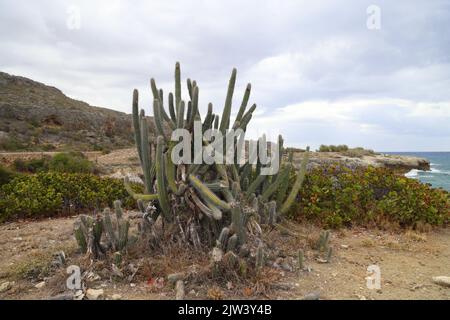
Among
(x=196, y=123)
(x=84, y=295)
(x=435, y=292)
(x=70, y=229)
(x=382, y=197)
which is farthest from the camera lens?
(x=382, y=197)

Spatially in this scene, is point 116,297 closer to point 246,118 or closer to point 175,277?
point 175,277

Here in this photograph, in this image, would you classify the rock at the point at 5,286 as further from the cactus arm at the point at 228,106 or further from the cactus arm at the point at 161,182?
the cactus arm at the point at 228,106

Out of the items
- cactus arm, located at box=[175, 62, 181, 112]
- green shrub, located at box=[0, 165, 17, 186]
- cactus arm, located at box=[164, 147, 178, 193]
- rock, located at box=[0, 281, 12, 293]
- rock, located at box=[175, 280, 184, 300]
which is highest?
cactus arm, located at box=[175, 62, 181, 112]

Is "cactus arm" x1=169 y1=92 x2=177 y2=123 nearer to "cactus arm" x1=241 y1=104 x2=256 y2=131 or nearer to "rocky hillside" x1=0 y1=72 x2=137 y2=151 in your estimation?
"cactus arm" x1=241 y1=104 x2=256 y2=131

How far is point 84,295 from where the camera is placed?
3.06 m

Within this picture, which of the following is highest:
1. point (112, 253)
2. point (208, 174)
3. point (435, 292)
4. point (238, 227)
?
Answer: point (208, 174)

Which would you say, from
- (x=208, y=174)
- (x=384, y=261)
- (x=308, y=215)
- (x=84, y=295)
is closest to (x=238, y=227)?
(x=208, y=174)

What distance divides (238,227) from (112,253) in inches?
55.0

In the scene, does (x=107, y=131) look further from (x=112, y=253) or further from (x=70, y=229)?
(x=112, y=253)

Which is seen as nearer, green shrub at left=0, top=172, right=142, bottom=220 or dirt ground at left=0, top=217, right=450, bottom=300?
dirt ground at left=0, top=217, right=450, bottom=300

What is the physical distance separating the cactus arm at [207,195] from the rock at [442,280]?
224 centimetres

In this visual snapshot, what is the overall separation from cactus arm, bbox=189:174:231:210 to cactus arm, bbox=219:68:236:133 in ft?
2.91

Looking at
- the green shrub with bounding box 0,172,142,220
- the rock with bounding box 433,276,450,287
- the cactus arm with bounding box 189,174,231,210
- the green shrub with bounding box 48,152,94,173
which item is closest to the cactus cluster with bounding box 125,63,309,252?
the cactus arm with bounding box 189,174,231,210

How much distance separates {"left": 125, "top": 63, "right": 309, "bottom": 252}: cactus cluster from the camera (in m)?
3.52
